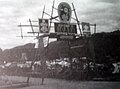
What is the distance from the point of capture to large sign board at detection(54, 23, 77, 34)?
30500 mm

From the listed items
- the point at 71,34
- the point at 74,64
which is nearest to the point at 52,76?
the point at 74,64

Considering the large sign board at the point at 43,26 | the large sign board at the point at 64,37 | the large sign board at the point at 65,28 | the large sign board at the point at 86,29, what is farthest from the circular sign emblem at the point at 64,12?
the large sign board at the point at 86,29

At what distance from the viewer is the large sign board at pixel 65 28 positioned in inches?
1201

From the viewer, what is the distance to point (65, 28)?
102 ft

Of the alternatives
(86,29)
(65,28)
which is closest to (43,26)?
(65,28)

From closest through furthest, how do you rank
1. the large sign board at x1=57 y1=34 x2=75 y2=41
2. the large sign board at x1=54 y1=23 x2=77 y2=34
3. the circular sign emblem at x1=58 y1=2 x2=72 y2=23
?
1. the large sign board at x1=57 y1=34 x2=75 y2=41
2. the large sign board at x1=54 y1=23 x2=77 y2=34
3. the circular sign emblem at x1=58 y1=2 x2=72 y2=23

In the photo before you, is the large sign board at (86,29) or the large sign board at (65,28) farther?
the large sign board at (86,29)

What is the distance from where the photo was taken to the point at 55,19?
3259 centimetres

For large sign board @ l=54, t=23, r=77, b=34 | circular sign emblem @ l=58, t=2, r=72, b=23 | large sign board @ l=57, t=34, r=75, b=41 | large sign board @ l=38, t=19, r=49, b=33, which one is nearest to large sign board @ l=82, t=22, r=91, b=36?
large sign board @ l=54, t=23, r=77, b=34

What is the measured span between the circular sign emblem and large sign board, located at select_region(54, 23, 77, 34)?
576 mm

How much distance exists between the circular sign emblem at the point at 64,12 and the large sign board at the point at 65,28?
0.58m

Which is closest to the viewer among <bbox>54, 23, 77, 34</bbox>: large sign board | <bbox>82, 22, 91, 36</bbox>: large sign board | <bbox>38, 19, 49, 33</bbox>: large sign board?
<bbox>38, 19, 49, 33</bbox>: large sign board

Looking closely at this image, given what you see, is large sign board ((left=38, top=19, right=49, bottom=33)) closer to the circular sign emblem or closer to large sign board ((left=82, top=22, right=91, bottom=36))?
the circular sign emblem

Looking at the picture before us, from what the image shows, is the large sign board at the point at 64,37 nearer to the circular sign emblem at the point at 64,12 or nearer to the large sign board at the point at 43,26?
the large sign board at the point at 43,26
